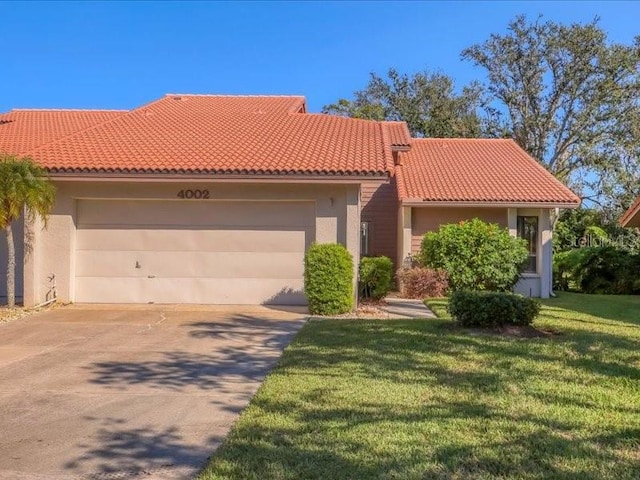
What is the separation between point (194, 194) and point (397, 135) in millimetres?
8992

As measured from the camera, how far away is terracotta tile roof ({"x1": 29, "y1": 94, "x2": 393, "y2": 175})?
12.7 metres

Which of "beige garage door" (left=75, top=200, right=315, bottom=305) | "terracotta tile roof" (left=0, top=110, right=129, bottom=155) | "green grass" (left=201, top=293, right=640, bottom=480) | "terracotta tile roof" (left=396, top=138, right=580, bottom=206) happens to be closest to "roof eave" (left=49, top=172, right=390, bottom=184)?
"beige garage door" (left=75, top=200, right=315, bottom=305)

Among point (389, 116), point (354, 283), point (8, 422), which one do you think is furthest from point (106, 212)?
point (389, 116)

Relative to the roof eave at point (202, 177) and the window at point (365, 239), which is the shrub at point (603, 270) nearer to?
the window at point (365, 239)

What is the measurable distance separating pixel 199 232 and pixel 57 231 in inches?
117

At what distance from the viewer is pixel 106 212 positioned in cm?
1353

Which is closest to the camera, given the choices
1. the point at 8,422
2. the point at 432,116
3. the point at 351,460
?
the point at 351,460

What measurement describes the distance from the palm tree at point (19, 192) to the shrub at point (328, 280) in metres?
5.31

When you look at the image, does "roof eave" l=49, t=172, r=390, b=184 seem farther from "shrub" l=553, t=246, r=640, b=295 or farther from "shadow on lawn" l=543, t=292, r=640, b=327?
"shrub" l=553, t=246, r=640, b=295

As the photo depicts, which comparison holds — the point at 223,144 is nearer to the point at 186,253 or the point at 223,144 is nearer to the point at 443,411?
the point at 186,253

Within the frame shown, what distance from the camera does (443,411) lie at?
5.47 m

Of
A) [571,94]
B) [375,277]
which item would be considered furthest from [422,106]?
[375,277]

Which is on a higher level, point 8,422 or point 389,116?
point 389,116

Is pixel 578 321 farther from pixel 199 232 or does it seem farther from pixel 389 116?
pixel 389 116
